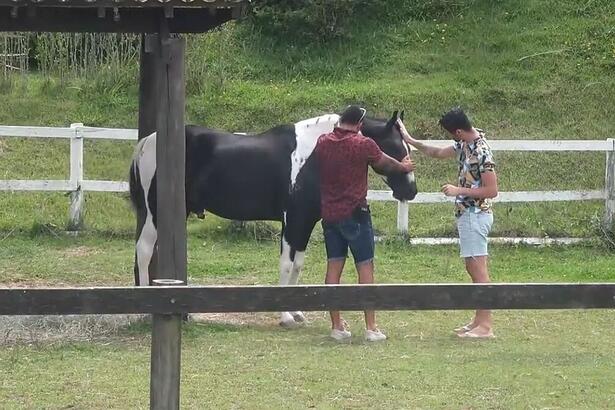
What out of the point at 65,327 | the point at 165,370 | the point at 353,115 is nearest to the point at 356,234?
the point at 353,115

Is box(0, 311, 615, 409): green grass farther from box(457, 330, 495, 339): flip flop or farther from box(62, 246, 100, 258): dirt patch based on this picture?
box(62, 246, 100, 258): dirt patch

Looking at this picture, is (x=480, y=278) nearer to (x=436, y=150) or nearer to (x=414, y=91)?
(x=436, y=150)

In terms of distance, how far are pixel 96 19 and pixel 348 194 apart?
250cm

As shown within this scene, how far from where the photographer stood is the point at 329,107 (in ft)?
54.2

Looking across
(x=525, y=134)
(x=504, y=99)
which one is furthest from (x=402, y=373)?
(x=504, y=99)

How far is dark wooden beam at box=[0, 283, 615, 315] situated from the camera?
4.48m

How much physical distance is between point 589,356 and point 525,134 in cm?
862

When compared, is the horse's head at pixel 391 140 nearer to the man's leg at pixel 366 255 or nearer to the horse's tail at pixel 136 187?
the man's leg at pixel 366 255

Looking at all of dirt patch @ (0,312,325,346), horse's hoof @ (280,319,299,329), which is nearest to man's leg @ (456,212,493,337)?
horse's hoof @ (280,319,299,329)

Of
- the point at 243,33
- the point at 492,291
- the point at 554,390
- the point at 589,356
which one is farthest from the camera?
the point at 243,33

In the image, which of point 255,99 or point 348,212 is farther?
point 255,99

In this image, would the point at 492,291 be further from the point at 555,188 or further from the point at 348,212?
the point at 555,188

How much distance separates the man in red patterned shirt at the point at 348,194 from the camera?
812cm

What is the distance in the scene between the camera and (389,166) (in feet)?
27.5
